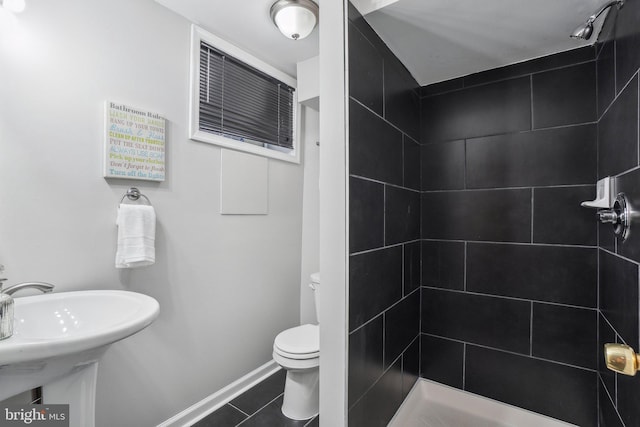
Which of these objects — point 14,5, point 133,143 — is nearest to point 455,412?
point 133,143

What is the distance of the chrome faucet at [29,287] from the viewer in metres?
1.09

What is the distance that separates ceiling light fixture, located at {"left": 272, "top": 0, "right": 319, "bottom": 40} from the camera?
1565 millimetres

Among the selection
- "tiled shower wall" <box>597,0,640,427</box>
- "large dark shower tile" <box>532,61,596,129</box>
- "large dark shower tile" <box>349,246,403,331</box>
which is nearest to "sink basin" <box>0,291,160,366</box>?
"large dark shower tile" <box>349,246,403,331</box>

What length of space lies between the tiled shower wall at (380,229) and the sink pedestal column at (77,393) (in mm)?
969

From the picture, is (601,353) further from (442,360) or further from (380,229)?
(380,229)

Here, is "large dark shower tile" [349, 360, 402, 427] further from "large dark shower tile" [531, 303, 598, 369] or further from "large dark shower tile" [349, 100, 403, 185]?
"large dark shower tile" [349, 100, 403, 185]

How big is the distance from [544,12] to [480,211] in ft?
3.08

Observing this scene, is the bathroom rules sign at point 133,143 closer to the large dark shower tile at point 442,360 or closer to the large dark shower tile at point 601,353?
the large dark shower tile at point 442,360

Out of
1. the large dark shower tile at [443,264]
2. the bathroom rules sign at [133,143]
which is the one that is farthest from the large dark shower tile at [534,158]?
the bathroom rules sign at [133,143]

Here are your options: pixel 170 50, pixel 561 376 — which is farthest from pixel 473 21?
pixel 561 376

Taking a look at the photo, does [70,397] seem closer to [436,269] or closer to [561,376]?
[436,269]

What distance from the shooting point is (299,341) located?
6.01 ft

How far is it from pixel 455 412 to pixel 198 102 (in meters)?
2.37

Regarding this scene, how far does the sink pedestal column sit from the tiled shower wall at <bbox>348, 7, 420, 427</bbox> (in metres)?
0.97
